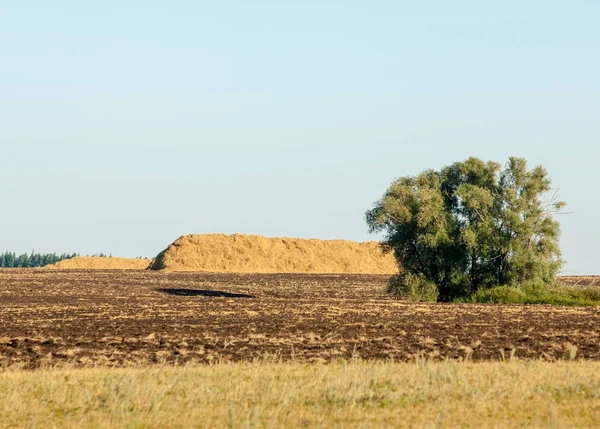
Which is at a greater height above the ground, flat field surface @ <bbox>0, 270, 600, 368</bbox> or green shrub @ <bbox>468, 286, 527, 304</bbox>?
green shrub @ <bbox>468, 286, 527, 304</bbox>

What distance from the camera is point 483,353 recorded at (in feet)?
88.5

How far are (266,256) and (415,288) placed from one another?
85.3m

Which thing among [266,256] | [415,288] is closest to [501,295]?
[415,288]

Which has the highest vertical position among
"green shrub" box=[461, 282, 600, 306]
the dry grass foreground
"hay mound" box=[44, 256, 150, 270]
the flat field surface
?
"hay mound" box=[44, 256, 150, 270]

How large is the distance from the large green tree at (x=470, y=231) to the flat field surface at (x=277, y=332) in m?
5.65

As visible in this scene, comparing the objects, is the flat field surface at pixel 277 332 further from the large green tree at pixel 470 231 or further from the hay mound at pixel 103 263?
the hay mound at pixel 103 263

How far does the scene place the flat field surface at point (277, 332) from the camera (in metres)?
26.2

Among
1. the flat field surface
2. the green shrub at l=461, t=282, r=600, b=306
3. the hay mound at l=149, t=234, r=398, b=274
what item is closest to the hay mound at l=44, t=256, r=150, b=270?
the hay mound at l=149, t=234, r=398, b=274

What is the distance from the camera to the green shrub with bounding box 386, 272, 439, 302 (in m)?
56.6

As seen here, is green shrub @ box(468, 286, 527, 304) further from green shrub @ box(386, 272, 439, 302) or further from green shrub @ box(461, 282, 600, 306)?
green shrub @ box(386, 272, 439, 302)

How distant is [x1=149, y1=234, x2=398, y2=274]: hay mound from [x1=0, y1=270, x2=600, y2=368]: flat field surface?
8134cm

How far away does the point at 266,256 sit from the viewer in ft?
463

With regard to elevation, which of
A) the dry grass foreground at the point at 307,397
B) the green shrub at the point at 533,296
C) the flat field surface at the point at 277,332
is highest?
the green shrub at the point at 533,296

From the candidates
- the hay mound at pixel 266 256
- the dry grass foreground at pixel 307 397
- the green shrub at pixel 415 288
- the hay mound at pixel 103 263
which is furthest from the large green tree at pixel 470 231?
the hay mound at pixel 103 263
